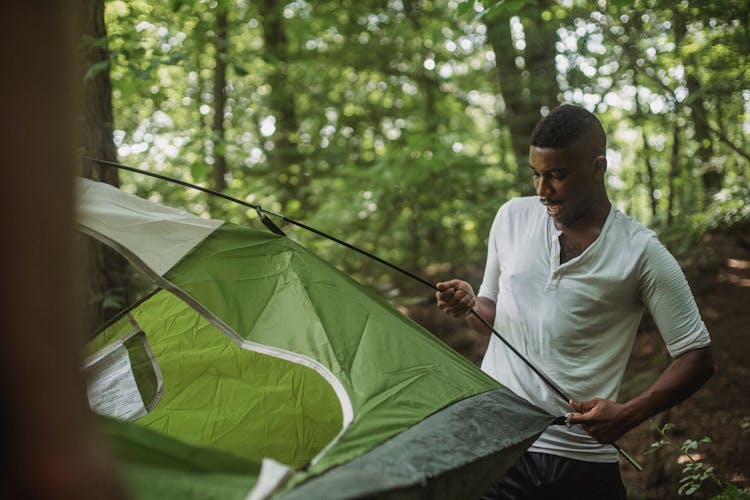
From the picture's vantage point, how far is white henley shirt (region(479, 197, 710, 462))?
6.95ft

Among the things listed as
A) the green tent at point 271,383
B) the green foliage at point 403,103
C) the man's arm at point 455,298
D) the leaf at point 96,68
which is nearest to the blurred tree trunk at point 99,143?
the leaf at point 96,68

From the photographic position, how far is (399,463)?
149cm

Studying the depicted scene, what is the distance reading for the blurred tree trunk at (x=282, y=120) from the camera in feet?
26.8

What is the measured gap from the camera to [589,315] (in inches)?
87.4

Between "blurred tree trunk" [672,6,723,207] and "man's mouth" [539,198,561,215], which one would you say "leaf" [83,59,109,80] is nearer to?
"man's mouth" [539,198,561,215]

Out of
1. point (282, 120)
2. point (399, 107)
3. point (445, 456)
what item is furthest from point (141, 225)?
point (399, 107)

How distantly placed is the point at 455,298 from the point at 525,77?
4785 mm

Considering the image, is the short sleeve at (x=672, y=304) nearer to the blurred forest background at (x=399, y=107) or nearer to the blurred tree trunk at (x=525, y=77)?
the blurred forest background at (x=399, y=107)

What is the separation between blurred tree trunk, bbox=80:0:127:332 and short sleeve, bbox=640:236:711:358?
9.33ft

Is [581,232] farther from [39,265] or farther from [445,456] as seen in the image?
[39,265]

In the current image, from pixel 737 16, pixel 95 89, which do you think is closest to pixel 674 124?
pixel 737 16

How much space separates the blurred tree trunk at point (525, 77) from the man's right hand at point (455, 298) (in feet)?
12.3

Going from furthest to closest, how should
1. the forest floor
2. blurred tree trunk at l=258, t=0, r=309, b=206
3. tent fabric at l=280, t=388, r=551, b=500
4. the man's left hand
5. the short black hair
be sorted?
blurred tree trunk at l=258, t=0, r=309, b=206, the forest floor, the short black hair, the man's left hand, tent fabric at l=280, t=388, r=551, b=500

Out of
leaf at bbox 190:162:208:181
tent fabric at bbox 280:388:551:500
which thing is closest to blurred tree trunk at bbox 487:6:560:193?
leaf at bbox 190:162:208:181
